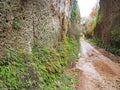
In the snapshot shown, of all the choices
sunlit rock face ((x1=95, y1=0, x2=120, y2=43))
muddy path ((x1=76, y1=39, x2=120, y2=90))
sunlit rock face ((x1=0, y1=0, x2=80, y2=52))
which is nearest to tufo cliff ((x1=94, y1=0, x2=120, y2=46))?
sunlit rock face ((x1=95, y1=0, x2=120, y2=43))

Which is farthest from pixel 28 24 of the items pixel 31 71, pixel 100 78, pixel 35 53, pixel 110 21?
pixel 110 21

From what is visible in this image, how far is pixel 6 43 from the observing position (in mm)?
6520

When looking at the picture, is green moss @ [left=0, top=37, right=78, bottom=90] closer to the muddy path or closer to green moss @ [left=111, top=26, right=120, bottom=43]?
the muddy path

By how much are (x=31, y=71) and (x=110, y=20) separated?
18281 mm

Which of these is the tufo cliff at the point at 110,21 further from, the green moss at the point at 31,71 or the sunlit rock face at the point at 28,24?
the green moss at the point at 31,71

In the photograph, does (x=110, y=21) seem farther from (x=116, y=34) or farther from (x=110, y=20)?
(x=116, y=34)

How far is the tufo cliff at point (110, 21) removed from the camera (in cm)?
2002

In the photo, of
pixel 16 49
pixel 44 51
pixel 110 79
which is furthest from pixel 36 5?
pixel 110 79

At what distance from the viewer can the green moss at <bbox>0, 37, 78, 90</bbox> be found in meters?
5.72

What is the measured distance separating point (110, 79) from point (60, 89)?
4.20 meters

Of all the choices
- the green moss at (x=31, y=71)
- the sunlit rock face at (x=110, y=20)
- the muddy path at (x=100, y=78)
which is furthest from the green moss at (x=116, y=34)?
the green moss at (x=31, y=71)

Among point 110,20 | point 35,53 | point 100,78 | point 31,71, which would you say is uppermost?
point 110,20

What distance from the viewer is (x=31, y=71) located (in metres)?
6.50

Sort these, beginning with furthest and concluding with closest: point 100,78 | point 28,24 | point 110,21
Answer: point 110,21
point 100,78
point 28,24
